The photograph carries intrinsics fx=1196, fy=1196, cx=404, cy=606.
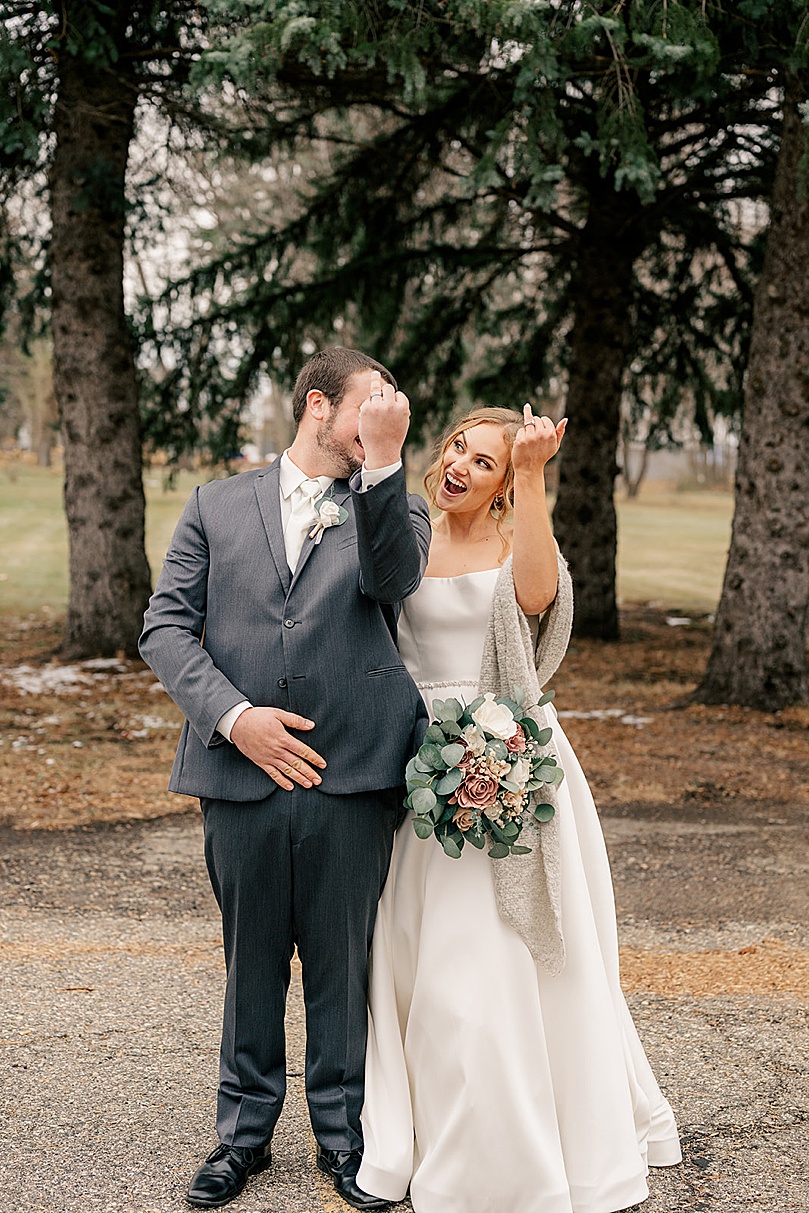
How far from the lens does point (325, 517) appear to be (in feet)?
9.48

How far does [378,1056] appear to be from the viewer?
3.03 m

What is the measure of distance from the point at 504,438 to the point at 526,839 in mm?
→ 1033

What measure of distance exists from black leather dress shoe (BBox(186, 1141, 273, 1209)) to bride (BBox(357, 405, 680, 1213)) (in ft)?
1.00

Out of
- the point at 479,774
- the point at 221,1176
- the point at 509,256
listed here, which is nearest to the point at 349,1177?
the point at 221,1176

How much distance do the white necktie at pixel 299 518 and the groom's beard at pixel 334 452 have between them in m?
0.08

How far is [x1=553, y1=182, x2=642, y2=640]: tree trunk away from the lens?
12148mm

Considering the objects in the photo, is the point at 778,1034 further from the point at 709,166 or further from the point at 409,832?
the point at 709,166

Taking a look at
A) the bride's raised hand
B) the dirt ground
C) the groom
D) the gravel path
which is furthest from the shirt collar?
the dirt ground

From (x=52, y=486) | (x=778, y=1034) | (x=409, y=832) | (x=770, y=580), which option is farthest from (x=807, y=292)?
(x=52, y=486)

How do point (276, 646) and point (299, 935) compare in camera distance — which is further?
point (299, 935)

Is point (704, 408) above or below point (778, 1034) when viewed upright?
above

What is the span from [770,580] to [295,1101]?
21.4 ft

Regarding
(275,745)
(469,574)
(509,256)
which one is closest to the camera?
(275,745)

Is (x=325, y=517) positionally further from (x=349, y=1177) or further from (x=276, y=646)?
(x=349, y=1177)
